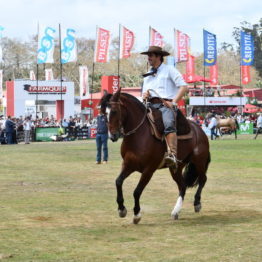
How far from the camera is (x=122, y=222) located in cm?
945

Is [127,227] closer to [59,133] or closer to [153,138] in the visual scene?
[153,138]

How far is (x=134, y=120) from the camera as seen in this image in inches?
376

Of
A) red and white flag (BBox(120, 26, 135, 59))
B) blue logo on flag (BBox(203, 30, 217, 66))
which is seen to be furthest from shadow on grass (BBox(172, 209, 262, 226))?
blue logo on flag (BBox(203, 30, 217, 66))

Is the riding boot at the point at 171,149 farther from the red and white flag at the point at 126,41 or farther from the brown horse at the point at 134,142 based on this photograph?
the red and white flag at the point at 126,41

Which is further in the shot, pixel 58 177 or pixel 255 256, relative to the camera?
pixel 58 177

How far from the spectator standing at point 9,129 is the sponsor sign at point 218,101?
90.3ft

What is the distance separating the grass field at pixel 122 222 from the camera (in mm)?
6930

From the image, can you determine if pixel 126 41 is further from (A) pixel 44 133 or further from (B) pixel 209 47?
(A) pixel 44 133

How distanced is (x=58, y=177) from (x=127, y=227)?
344 inches

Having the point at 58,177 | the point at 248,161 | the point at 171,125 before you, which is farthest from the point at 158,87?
the point at 248,161

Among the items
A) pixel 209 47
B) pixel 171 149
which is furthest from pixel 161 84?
pixel 209 47

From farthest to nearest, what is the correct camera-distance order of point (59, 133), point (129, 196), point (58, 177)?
1. point (59, 133)
2. point (58, 177)
3. point (129, 196)

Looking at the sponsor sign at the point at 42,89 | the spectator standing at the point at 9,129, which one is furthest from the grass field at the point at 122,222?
the sponsor sign at the point at 42,89

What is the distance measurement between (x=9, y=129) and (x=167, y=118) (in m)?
32.3
